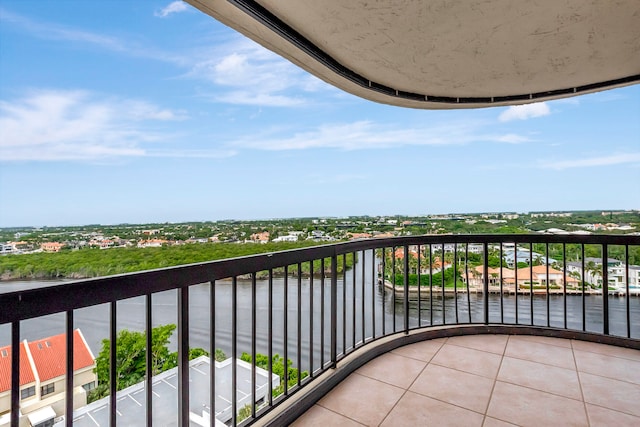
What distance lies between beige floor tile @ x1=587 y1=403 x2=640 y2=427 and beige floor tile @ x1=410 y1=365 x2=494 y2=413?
1.78 ft

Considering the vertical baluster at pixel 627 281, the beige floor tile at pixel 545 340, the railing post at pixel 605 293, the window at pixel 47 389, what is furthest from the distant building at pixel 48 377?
the vertical baluster at pixel 627 281

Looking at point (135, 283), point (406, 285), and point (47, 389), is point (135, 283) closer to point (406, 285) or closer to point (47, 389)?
point (47, 389)

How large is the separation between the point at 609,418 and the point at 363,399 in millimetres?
1471

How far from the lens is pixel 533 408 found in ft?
6.22

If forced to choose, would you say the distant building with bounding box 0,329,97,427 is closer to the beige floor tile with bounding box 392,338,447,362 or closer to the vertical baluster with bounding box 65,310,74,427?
the vertical baluster with bounding box 65,310,74,427

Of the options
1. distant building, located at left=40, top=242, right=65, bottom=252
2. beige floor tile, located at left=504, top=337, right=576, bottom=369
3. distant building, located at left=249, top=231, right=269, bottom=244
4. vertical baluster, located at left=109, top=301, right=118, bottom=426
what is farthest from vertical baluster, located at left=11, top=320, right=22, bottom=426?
distant building, located at left=249, top=231, right=269, bottom=244

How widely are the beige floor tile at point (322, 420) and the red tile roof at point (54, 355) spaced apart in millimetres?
1211

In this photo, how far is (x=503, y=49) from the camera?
2.39m

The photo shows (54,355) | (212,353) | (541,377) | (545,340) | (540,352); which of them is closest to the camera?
(54,355)

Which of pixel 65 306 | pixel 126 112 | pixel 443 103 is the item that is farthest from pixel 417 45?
pixel 126 112

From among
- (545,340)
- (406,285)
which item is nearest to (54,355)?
(406,285)

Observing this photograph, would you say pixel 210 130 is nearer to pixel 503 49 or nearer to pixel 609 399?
pixel 503 49

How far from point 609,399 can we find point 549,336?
112 cm

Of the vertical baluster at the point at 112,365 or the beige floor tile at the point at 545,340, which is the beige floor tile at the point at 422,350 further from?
the vertical baluster at the point at 112,365
